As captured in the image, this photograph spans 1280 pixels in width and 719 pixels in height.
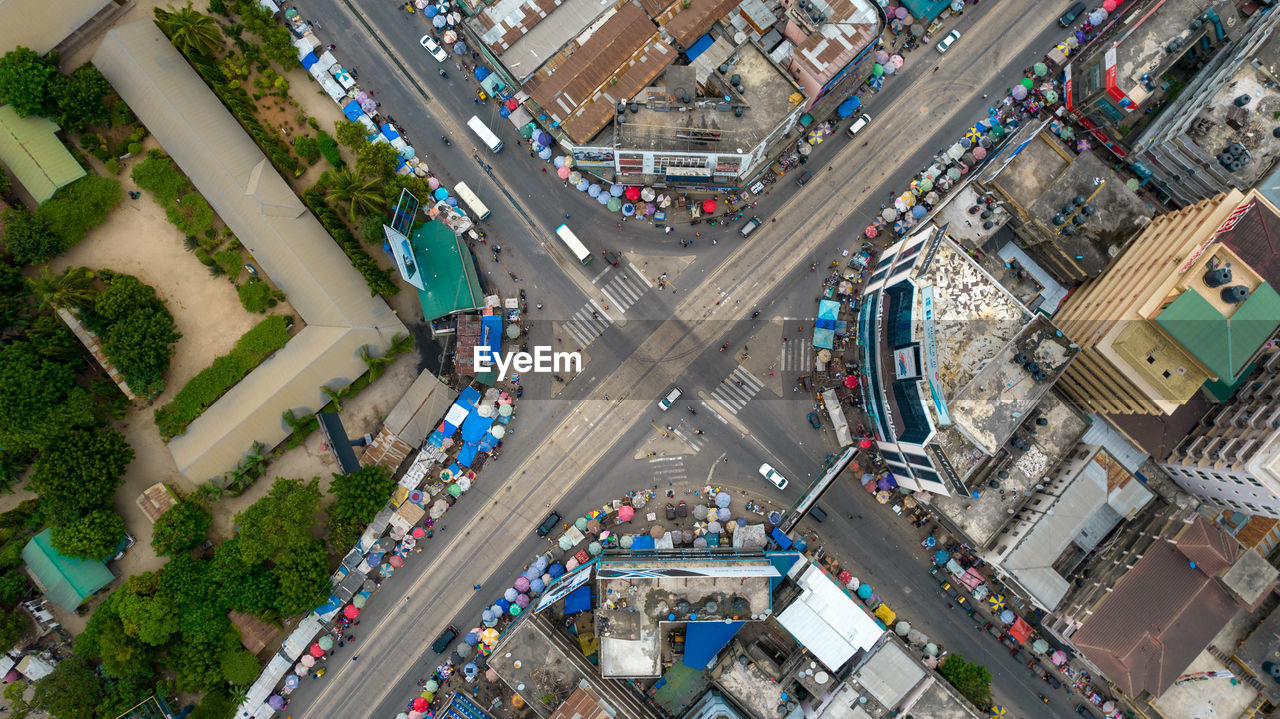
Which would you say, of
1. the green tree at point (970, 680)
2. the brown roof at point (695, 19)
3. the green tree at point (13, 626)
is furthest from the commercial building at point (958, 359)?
the green tree at point (13, 626)

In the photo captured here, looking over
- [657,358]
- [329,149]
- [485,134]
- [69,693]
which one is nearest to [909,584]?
[657,358]

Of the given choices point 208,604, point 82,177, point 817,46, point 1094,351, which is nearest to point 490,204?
point 817,46

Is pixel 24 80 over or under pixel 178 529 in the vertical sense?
over

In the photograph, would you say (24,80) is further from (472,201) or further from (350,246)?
(472,201)

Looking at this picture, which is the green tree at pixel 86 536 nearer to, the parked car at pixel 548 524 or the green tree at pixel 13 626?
the green tree at pixel 13 626

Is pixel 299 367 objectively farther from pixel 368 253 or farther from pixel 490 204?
pixel 490 204

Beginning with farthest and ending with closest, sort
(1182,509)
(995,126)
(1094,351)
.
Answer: (995,126)
(1182,509)
(1094,351)
